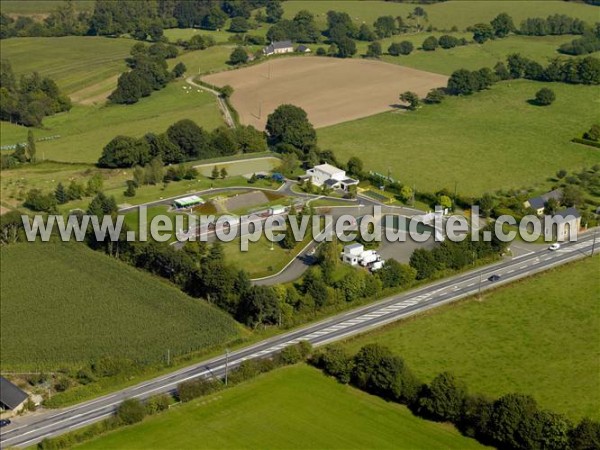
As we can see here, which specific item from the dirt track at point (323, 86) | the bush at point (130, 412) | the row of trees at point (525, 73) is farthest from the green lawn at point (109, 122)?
the bush at point (130, 412)

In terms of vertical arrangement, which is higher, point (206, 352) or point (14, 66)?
point (14, 66)

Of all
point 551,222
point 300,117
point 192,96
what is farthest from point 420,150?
point 192,96

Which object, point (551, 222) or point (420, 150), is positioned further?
point (420, 150)

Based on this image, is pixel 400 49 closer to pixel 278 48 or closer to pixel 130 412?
pixel 278 48

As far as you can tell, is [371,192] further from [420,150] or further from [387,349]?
[387,349]

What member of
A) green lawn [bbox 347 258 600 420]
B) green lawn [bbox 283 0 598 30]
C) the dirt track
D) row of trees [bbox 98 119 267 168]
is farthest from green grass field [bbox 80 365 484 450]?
green lawn [bbox 283 0 598 30]

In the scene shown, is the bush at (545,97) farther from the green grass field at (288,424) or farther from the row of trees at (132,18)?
the green grass field at (288,424)

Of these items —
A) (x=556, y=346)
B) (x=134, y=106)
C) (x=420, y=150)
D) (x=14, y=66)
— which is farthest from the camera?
(x=14, y=66)
